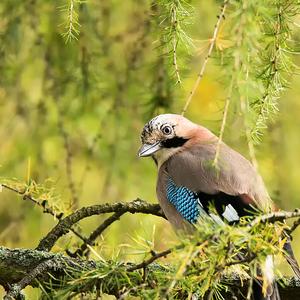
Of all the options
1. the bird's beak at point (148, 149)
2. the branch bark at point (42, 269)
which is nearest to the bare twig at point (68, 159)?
the bird's beak at point (148, 149)

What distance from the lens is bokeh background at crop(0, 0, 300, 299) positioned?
11.1ft

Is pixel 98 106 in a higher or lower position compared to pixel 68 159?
higher

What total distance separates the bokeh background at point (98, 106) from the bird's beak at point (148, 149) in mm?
136

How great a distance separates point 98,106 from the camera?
367 cm

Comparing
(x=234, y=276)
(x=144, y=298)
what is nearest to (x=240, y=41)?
(x=144, y=298)

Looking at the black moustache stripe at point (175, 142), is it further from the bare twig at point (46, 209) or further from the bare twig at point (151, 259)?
the bare twig at point (151, 259)

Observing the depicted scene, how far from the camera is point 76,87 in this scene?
354 centimetres

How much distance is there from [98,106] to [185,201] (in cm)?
87

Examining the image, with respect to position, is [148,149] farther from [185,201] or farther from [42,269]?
[42,269]

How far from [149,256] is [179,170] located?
1.14 m

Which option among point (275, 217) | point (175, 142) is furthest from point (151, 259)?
point (175, 142)

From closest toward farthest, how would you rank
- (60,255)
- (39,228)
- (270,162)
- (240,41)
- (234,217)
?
(240,41), (60,255), (234,217), (270,162), (39,228)

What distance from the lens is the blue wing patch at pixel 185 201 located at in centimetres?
284

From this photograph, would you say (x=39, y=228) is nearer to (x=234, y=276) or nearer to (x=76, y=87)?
(x=76, y=87)
